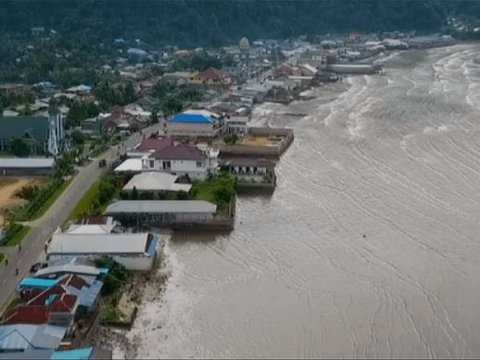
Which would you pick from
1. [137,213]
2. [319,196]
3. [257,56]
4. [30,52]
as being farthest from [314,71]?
[137,213]

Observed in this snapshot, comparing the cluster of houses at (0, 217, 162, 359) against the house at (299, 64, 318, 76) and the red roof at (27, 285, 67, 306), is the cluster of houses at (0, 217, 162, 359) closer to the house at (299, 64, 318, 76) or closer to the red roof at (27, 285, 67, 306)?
the red roof at (27, 285, 67, 306)

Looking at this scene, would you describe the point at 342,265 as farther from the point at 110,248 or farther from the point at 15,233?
the point at 15,233

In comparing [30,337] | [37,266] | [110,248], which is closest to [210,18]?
[110,248]

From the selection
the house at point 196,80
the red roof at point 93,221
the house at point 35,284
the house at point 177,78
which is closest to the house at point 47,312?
the house at point 35,284

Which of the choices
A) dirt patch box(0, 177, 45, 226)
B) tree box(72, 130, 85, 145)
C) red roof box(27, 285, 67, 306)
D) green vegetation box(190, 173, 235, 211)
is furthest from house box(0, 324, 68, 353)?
tree box(72, 130, 85, 145)

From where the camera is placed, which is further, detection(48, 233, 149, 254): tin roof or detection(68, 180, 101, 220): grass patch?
detection(68, 180, 101, 220): grass patch

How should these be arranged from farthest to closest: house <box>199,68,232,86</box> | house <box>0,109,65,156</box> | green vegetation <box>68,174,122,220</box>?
house <box>199,68,232,86</box> < house <box>0,109,65,156</box> < green vegetation <box>68,174,122,220</box>

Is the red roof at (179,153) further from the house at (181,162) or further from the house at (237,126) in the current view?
the house at (237,126)
